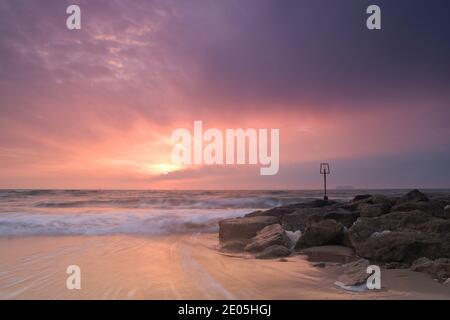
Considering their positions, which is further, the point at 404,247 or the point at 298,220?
the point at 298,220

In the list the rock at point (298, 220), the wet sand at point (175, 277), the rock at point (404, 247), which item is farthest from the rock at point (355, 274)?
the rock at point (298, 220)

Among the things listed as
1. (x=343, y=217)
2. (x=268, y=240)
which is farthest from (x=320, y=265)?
(x=343, y=217)

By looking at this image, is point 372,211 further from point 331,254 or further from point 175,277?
point 175,277

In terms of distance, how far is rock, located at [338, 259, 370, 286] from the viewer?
6651 mm

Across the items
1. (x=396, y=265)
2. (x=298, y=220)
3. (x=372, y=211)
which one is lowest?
(x=396, y=265)

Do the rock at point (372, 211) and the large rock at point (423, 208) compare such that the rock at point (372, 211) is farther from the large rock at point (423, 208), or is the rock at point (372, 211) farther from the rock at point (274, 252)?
the rock at point (274, 252)

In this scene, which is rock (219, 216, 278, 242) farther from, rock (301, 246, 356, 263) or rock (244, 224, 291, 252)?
rock (301, 246, 356, 263)

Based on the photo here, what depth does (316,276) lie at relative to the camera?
7652 mm

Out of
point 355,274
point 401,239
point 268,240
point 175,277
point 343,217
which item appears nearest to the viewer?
point 355,274

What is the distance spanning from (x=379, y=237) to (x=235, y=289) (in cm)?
403

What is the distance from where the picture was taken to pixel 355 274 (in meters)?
7.06

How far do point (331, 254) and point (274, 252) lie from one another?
1.44 meters

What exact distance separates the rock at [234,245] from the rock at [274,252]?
134 cm
